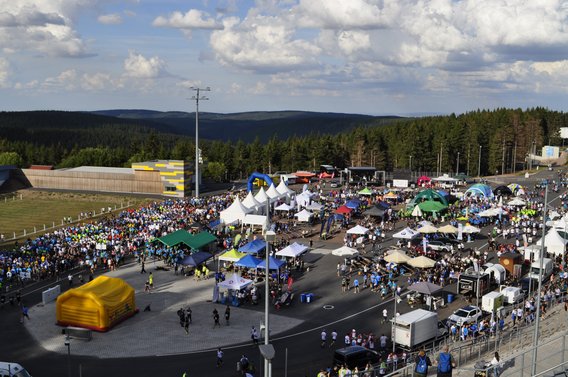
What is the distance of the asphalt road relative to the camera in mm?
23734

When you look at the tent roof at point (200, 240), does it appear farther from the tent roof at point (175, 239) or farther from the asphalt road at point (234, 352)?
the asphalt road at point (234, 352)

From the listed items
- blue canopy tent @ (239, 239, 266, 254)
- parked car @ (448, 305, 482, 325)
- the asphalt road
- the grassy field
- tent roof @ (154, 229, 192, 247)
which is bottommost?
the grassy field

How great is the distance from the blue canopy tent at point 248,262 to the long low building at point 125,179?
41186mm

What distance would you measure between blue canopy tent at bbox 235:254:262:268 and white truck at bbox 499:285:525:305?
603 inches

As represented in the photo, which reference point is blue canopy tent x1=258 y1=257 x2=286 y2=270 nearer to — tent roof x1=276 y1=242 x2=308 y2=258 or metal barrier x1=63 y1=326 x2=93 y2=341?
tent roof x1=276 y1=242 x2=308 y2=258

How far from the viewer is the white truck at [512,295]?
3162 centimetres

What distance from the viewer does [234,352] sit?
84.8ft

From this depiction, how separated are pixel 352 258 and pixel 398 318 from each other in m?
15.0

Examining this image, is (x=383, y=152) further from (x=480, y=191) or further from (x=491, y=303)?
(x=491, y=303)

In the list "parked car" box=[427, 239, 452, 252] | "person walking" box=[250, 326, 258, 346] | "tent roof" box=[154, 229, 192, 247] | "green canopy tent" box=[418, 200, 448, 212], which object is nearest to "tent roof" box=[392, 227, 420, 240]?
"parked car" box=[427, 239, 452, 252]

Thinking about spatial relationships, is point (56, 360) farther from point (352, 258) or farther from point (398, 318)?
point (352, 258)

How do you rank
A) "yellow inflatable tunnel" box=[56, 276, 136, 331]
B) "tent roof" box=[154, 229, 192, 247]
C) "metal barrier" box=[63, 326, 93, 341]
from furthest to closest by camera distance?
"tent roof" box=[154, 229, 192, 247] → "yellow inflatable tunnel" box=[56, 276, 136, 331] → "metal barrier" box=[63, 326, 93, 341]

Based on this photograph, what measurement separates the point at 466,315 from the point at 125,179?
64.0m

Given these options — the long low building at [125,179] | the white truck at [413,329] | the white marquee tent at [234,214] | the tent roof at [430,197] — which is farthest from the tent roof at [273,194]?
the white truck at [413,329]
